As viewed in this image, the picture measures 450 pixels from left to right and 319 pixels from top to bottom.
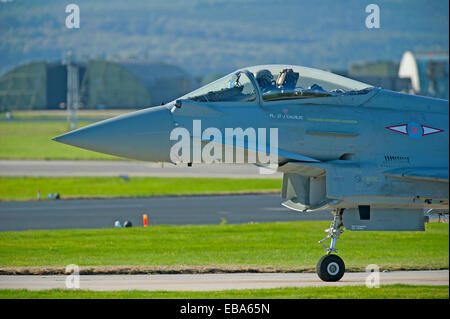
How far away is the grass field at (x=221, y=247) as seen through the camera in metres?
16.6

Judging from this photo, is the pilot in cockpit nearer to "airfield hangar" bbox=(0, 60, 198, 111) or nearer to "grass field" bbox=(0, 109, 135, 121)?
"grass field" bbox=(0, 109, 135, 121)

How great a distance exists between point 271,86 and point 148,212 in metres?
14.7

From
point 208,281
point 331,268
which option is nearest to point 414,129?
point 331,268

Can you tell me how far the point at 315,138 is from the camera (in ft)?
42.3

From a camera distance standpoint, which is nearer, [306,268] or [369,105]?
[369,105]

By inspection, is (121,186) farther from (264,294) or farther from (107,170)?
(264,294)

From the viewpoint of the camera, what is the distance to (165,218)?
25359mm

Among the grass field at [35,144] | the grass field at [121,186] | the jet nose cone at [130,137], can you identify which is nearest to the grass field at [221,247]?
the jet nose cone at [130,137]

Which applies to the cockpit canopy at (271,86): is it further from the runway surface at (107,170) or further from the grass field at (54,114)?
the grass field at (54,114)

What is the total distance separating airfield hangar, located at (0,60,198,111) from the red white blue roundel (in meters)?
93.0

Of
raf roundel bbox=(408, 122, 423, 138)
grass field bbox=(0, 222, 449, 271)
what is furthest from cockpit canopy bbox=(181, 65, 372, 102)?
grass field bbox=(0, 222, 449, 271)

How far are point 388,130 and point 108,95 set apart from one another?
98.2m
